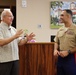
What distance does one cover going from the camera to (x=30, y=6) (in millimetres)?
5738

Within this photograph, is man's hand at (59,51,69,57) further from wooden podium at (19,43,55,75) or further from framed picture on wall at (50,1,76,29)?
framed picture on wall at (50,1,76,29)

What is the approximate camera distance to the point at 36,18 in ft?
18.9

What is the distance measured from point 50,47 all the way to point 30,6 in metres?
2.96

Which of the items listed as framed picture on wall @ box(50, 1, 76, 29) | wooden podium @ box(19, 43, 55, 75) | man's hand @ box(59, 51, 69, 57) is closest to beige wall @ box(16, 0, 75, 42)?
framed picture on wall @ box(50, 1, 76, 29)

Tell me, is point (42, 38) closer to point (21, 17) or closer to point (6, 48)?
point (21, 17)

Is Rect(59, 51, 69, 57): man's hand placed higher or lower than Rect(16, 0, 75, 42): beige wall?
lower

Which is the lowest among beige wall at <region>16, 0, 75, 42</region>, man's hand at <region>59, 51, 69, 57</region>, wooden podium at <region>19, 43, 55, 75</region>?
wooden podium at <region>19, 43, 55, 75</region>

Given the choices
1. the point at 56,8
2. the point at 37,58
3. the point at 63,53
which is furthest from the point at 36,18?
the point at 63,53

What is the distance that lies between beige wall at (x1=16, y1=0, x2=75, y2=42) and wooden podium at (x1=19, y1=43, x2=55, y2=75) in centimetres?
271

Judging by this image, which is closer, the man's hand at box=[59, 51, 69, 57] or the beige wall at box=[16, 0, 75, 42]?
the man's hand at box=[59, 51, 69, 57]

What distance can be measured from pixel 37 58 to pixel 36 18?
112 inches

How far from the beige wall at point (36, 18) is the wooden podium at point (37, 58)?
271 centimetres

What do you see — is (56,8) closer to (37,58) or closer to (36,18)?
(36,18)

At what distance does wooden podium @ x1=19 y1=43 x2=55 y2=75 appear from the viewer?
3039 mm
